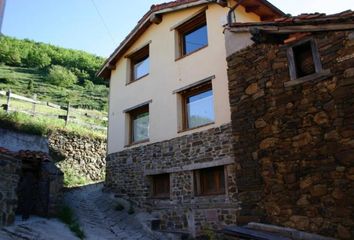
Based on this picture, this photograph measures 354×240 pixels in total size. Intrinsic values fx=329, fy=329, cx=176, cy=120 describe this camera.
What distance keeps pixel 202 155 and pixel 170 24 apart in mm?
4601

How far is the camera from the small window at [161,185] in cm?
935

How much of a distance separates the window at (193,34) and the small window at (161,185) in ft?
12.3

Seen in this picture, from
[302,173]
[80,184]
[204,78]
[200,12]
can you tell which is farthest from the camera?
[80,184]

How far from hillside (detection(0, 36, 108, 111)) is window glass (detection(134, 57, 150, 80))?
55.6ft

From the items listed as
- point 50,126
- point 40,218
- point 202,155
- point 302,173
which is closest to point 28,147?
point 50,126

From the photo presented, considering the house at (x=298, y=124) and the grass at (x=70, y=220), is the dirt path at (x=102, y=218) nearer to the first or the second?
the grass at (x=70, y=220)

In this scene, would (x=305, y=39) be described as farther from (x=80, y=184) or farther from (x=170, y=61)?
(x=80, y=184)

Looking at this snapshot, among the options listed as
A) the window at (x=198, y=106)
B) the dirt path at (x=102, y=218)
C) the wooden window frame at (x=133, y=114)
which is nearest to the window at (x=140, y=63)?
the wooden window frame at (x=133, y=114)

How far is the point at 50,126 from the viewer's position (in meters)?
14.3

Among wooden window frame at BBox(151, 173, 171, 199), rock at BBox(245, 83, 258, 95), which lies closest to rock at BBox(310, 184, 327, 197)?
rock at BBox(245, 83, 258, 95)

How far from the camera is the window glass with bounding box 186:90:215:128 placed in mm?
8750

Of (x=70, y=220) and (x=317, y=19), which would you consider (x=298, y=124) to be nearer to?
(x=317, y=19)

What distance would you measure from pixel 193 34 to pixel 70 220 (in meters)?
6.35

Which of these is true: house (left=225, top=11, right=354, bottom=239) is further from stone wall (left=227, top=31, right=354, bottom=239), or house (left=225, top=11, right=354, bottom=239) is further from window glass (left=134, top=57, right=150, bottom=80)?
window glass (left=134, top=57, right=150, bottom=80)
